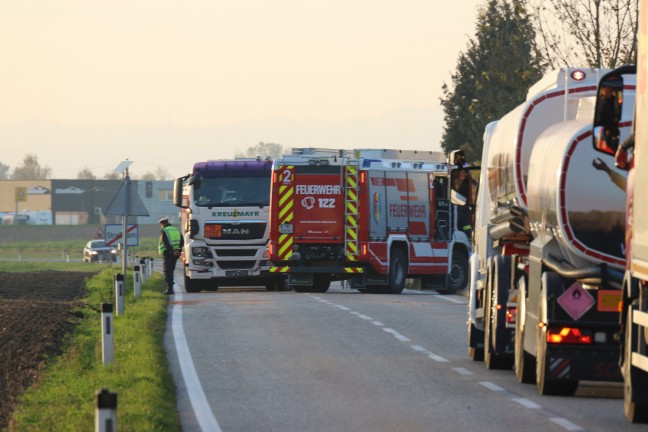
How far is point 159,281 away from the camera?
46594mm

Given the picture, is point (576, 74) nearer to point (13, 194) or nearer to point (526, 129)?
point (526, 129)

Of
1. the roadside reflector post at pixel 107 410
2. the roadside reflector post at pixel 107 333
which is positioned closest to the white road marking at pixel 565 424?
the roadside reflector post at pixel 107 410

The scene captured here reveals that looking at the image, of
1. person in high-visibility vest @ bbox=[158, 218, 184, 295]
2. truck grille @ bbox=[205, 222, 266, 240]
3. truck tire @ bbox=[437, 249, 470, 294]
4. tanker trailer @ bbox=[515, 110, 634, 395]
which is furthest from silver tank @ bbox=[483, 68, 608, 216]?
truck tire @ bbox=[437, 249, 470, 294]

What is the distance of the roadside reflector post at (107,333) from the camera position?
1714 cm

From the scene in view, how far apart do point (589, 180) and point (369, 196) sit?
76.7ft

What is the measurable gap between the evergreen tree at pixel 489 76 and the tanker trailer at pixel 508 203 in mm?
15450

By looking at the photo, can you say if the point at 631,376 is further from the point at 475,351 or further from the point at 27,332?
the point at 27,332

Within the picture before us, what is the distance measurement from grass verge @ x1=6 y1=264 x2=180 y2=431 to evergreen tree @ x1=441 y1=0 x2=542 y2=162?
14.5 metres

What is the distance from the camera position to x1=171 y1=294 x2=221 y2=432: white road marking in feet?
41.4

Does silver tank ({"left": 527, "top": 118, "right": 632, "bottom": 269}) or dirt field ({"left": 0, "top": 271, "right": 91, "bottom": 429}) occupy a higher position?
silver tank ({"left": 527, "top": 118, "right": 632, "bottom": 269})

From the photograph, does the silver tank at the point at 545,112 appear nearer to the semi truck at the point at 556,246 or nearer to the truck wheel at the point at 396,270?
the semi truck at the point at 556,246

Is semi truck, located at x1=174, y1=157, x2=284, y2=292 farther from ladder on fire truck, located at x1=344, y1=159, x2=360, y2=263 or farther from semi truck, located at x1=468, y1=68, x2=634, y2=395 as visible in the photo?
semi truck, located at x1=468, y1=68, x2=634, y2=395

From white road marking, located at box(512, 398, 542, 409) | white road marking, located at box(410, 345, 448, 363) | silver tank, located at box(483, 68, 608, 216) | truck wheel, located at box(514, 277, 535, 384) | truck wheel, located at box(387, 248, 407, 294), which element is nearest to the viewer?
white road marking, located at box(512, 398, 542, 409)

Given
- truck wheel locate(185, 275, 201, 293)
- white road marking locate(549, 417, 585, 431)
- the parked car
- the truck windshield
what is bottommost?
the parked car
